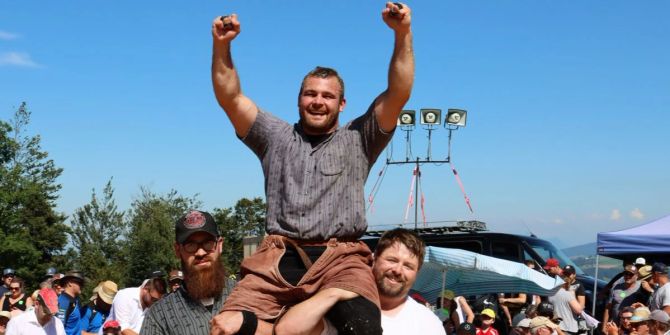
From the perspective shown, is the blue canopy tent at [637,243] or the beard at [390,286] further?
the blue canopy tent at [637,243]

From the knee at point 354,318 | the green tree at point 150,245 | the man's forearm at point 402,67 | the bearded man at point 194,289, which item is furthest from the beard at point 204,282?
the green tree at point 150,245

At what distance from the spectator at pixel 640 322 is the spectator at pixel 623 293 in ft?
7.14

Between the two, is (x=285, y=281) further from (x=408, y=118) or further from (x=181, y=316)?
(x=408, y=118)

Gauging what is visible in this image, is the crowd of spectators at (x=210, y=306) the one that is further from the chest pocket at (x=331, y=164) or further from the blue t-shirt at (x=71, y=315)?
the chest pocket at (x=331, y=164)

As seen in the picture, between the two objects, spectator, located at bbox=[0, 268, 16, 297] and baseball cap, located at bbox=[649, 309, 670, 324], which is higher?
baseball cap, located at bbox=[649, 309, 670, 324]

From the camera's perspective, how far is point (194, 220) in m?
4.14

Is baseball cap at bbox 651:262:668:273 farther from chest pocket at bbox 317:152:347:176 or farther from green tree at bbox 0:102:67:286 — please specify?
green tree at bbox 0:102:67:286

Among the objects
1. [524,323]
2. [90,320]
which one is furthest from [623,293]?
[90,320]

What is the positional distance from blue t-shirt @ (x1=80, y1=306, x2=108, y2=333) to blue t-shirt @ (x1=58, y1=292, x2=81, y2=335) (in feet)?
0.39

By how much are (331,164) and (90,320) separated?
9.02 m

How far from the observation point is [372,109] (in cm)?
378

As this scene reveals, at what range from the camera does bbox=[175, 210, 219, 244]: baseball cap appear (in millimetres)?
4082

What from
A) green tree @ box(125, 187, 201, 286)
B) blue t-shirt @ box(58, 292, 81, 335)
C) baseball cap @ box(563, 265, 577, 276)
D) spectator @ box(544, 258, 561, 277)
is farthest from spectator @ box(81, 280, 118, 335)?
green tree @ box(125, 187, 201, 286)

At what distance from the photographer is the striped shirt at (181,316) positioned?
158 inches
